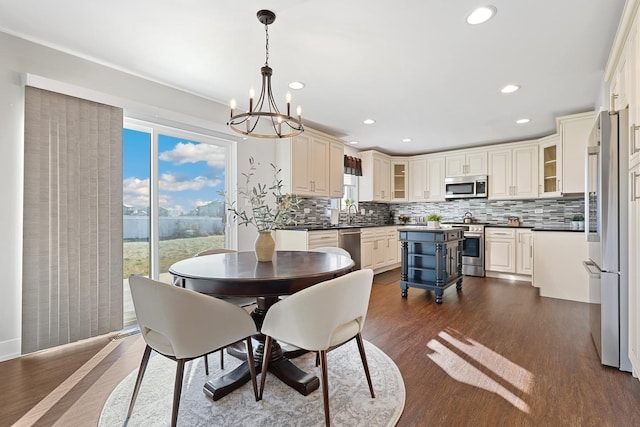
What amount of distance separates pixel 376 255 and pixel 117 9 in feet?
15.2

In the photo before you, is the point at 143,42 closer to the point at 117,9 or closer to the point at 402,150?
the point at 117,9

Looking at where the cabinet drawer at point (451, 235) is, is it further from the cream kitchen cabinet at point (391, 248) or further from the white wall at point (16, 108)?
the white wall at point (16, 108)

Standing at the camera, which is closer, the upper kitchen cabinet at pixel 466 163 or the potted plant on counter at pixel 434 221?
the potted plant on counter at pixel 434 221

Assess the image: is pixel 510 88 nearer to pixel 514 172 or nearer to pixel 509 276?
pixel 514 172

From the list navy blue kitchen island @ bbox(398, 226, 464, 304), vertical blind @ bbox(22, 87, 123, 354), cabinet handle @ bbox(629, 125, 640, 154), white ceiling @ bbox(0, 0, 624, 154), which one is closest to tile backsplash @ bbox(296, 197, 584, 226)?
navy blue kitchen island @ bbox(398, 226, 464, 304)

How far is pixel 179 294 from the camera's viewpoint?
147 centimetres

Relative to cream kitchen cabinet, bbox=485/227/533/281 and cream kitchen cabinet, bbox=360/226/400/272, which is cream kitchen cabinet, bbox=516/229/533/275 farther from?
cream kitchen cabinet, bbox=360/226/400/272

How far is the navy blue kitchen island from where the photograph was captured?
3.83 metres

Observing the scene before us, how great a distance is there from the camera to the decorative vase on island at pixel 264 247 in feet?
7.14

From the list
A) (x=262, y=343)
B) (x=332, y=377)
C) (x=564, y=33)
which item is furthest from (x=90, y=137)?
(x=564, y=33)

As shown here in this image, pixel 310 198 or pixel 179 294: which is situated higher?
pixel 310 198

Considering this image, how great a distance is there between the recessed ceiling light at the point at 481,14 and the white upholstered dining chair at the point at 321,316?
182cm

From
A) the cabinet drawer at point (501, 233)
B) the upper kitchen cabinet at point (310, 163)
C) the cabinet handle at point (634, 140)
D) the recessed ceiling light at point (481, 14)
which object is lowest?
the cabinet drawer at point (501, 233)

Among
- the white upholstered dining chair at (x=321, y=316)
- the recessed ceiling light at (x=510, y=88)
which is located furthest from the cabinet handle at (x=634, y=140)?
the white upholstered dining chair at (x=321, y=316)
